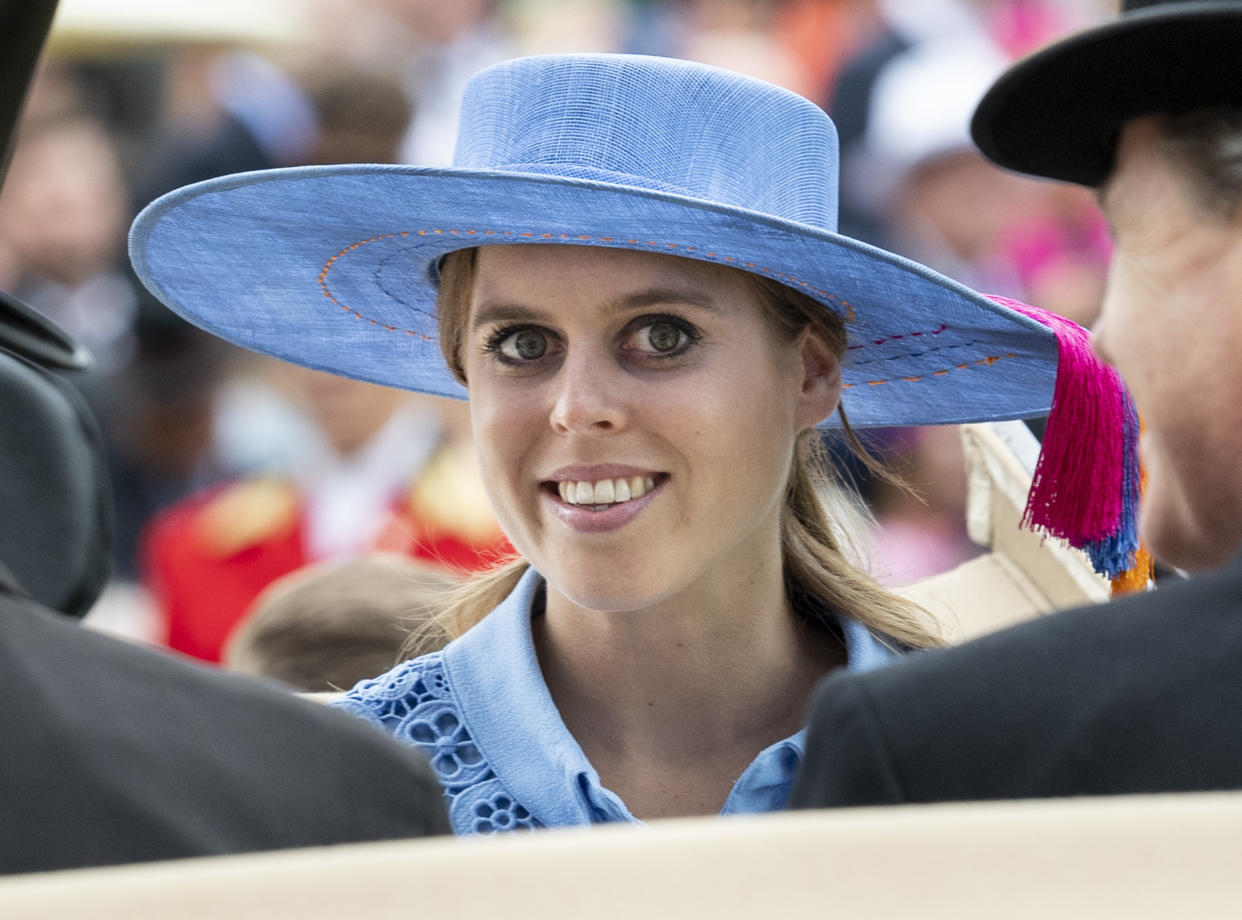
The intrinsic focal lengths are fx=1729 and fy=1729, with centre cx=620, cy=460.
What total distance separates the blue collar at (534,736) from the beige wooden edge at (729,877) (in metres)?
1.18

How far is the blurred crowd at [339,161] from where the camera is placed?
4.68 meters

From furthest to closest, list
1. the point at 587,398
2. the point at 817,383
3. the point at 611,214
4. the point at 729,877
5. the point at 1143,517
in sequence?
1. the point at 817,383
2. the point at 587,398
3. the point at 611,214
4. the point at 1143,517
5. the point at 729,877

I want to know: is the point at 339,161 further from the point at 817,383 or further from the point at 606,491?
the point at 606,491

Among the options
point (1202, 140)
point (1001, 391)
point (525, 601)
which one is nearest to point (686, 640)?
point (525, 601)

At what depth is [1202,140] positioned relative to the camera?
63.8 inches

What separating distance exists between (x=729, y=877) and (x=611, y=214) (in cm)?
121

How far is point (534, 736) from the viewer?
2.34 m

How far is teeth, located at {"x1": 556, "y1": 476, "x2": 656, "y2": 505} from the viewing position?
229cm

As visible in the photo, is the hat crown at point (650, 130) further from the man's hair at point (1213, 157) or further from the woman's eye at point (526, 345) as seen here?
the man's hair at point (1213, 157)

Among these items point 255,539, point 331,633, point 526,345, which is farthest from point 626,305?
point 255,539

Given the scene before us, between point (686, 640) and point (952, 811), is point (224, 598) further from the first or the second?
point (952, 811)

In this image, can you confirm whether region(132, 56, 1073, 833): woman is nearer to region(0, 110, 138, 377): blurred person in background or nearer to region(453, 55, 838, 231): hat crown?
region(453, 55, 838, 231): hat crown

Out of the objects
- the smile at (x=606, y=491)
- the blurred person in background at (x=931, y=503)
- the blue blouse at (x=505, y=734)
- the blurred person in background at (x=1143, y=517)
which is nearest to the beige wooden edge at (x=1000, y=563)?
the blue blouse at (x=505, y=734)

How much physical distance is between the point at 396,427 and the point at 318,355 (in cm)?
189
